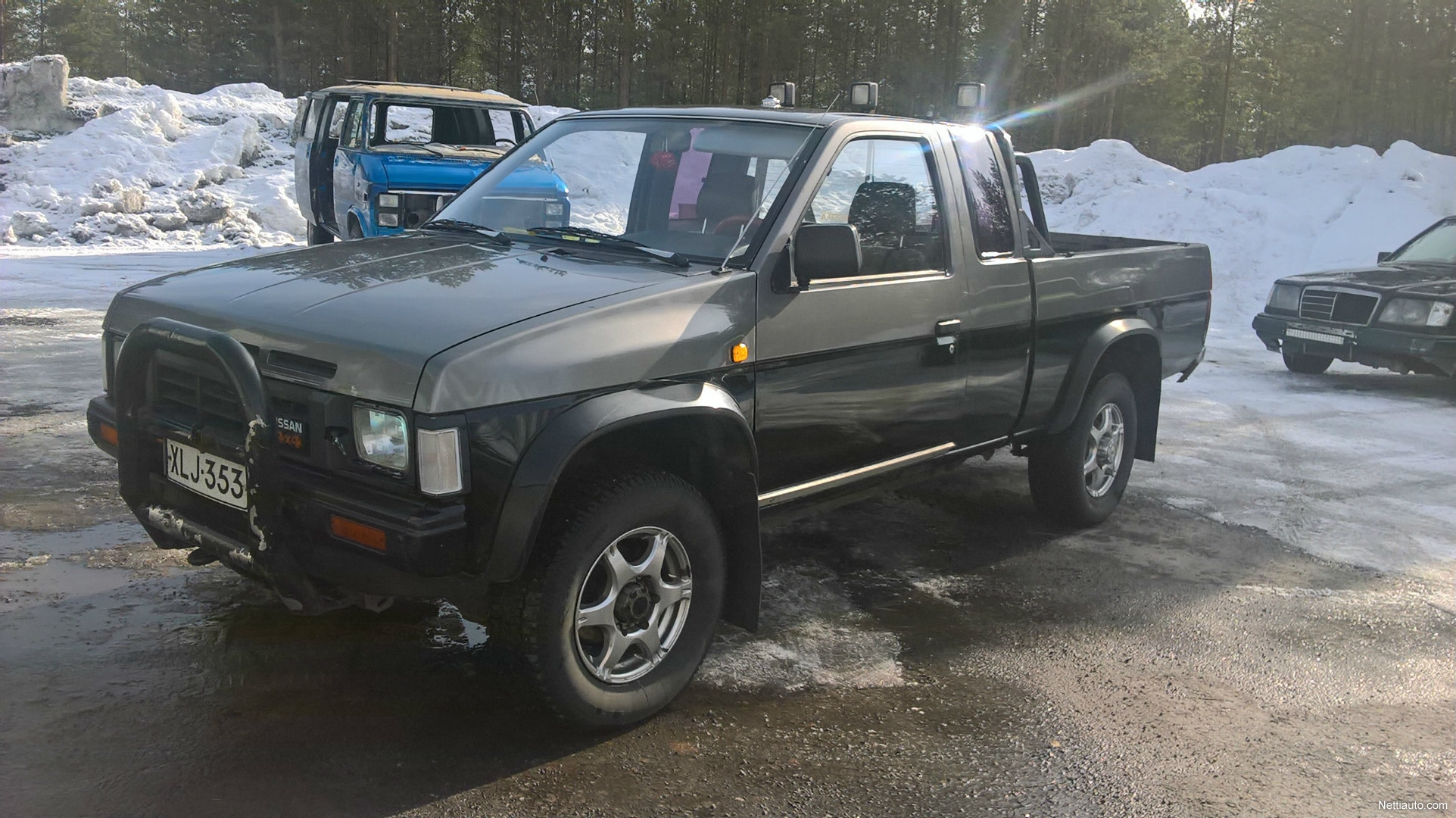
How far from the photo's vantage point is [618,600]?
A: 3.42 metres

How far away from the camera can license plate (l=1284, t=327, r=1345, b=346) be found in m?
10.3

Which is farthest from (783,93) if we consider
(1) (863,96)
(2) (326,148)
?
(2) (326,148)

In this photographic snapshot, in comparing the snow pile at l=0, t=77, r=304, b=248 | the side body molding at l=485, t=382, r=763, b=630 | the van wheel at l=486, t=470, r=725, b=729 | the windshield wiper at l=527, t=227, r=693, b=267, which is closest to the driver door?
the side body molding at l=485, t=382, r=763, b=630

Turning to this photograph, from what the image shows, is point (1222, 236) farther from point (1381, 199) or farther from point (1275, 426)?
point (1275, 426)

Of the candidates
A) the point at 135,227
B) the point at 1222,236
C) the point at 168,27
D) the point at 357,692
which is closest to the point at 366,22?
the point at 168,27

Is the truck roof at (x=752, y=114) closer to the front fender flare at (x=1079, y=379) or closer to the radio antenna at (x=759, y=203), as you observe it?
the radio antenna at (x=759, y=203)

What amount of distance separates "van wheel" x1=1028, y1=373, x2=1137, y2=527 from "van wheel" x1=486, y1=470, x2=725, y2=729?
254 centimetres

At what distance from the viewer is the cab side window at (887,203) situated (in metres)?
4.22

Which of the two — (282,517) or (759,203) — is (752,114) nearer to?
(759,203)

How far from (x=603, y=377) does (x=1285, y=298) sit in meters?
9.64

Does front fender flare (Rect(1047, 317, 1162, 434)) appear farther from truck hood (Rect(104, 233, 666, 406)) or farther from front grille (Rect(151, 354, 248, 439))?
front grille (Rect(151, 354, 248, 439))

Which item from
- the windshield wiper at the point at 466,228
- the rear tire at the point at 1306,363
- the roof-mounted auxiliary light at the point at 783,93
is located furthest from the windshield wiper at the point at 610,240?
the rear tire at the point at 1306,363

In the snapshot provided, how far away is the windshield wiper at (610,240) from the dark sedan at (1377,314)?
8.34 meters

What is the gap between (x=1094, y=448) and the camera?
5.79 m
